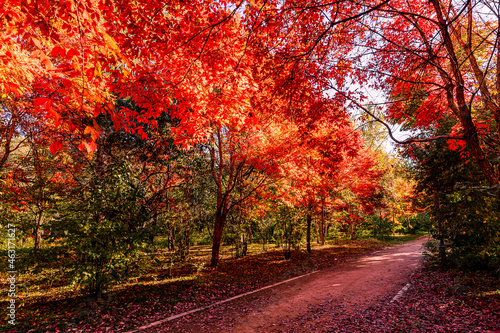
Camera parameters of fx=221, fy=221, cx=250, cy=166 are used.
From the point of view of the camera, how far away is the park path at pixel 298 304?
4129mm

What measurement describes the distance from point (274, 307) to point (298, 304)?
0.59 m

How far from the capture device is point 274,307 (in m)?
4.98

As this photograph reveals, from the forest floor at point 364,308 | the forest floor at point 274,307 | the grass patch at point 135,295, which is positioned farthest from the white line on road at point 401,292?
the grass patch at point 135,295

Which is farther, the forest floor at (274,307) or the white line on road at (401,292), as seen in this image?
the white line on road at (401,292)

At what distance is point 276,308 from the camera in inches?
193

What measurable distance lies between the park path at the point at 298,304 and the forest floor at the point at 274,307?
0.06 feet

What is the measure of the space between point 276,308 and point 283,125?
19.6ft

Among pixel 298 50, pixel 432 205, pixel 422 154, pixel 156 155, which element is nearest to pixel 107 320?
Answer: pixel 156 155

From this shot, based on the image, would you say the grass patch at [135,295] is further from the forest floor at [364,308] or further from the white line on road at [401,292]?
the white line on road at [401,292]

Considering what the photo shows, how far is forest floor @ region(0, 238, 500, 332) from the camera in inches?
156

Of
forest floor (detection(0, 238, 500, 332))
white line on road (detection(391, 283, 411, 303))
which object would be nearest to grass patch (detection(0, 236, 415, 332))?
forest floor (detection(0, 238, 500, 332))

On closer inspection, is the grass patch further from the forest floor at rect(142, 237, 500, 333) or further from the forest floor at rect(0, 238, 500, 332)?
the forest floor at rect(142, 237, 500, 333)

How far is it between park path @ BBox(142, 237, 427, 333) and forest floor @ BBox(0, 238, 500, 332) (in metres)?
0.02

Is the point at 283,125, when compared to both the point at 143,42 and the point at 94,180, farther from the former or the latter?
the point at 94,180
